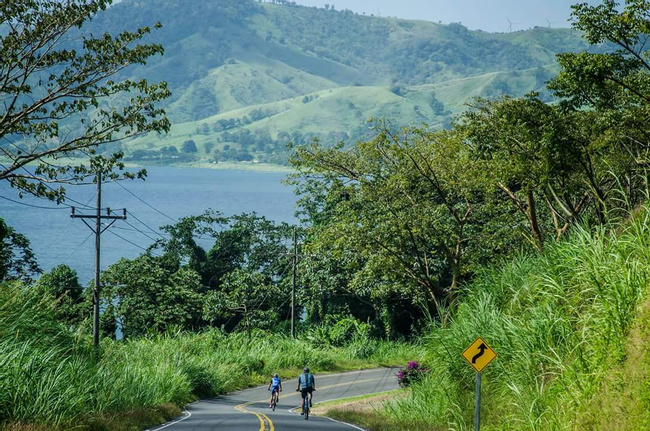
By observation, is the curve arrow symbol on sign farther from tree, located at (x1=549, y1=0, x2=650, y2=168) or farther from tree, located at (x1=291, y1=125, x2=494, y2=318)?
tree, located at (x1=291, y1=125, x2=494, y2=318)

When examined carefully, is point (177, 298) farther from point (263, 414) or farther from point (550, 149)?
point (550, 149)

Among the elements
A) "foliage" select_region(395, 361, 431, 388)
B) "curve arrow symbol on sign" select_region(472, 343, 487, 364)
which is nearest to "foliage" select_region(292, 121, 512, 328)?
"foliage" select_region(395, 361, 431, 388)

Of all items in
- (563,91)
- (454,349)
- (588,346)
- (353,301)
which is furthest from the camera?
(353,301)

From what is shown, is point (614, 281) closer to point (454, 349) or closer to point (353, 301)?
point (454, 349)

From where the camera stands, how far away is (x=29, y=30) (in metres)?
16.7

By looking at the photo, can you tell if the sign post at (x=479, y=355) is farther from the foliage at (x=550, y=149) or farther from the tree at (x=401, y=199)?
the tree at (x=401, y=199)

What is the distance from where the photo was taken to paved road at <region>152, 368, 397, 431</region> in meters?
18.1

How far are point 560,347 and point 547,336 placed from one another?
0.89ft

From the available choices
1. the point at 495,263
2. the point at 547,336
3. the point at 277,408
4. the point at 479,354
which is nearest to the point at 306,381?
the point at 277,408

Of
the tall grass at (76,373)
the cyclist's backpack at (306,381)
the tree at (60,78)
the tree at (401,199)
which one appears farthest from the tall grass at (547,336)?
the tree at (401,199)

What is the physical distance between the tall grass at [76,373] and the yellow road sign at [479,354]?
281 inches

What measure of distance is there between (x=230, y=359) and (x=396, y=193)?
40.3ft

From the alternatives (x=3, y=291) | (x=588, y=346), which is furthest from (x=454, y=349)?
(x=3, y=291)

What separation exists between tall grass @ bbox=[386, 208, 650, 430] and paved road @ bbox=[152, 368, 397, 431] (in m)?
3.80
